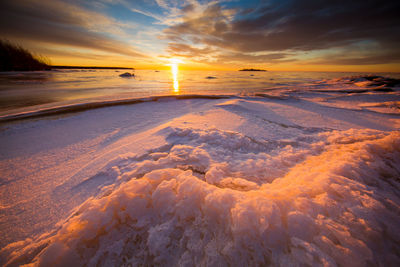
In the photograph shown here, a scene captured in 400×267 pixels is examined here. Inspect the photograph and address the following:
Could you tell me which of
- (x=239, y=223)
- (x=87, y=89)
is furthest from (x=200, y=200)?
(x=87, y=89)

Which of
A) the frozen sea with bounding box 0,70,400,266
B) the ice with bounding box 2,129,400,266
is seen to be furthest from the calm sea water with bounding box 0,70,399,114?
the ice with bounding box 2,129,400,266

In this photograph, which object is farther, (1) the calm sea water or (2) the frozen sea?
(1) the calm sea water

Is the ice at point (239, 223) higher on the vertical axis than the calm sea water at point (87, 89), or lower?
lower

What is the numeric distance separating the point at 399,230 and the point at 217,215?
1.00 m

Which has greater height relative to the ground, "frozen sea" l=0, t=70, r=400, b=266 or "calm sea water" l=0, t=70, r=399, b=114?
"calm sea water" l=0, t=70, r=399, b=114

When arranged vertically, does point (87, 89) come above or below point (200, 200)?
above

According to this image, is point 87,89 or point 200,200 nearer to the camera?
point 200,200

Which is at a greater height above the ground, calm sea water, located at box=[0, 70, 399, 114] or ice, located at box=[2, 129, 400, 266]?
calm sea water, located at box=[0, 70, 399, 114]

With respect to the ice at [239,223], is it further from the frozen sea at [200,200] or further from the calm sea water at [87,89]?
the calm sea water at [87,89]

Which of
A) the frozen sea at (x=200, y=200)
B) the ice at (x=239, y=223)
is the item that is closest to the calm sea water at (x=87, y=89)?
the frozen sea at (x=200, y=200)

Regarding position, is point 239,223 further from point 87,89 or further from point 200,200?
point 87,89

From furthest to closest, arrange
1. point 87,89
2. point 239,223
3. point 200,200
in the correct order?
point 87,89, point 200,200, point 239,223

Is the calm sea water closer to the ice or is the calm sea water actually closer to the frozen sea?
the frozen sea

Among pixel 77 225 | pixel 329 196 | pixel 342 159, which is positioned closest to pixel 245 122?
pixel 342 159
